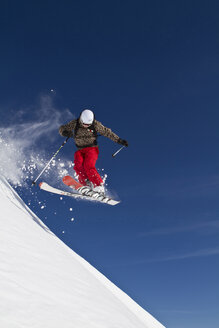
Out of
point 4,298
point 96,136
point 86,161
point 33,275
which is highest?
point 96,136

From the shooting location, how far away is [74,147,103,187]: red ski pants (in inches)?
400

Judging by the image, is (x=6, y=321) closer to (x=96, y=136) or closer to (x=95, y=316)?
(x=95, y=316)

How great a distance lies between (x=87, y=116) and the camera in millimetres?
9734

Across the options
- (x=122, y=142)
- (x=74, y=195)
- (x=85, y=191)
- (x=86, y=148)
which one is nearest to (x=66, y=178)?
(x=74, y=195)

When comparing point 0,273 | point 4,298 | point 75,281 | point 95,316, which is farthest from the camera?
point 75,281

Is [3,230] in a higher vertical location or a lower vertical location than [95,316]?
higher

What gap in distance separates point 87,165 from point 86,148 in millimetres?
623

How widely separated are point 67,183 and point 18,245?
19.2 ft

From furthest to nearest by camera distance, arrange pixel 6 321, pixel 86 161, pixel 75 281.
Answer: pixel 86 161, pixel 75 281, pixel 6 321

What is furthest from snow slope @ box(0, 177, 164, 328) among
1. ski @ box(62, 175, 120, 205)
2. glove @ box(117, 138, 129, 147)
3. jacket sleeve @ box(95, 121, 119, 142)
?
glove @ box(117, 138, 129, 147)

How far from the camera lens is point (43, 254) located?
5.35 meters

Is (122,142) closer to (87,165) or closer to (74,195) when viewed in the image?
(87,165)

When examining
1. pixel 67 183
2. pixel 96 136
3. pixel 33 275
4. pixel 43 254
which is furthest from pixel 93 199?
pixel 33 275

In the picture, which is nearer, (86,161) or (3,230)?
(3,230)
